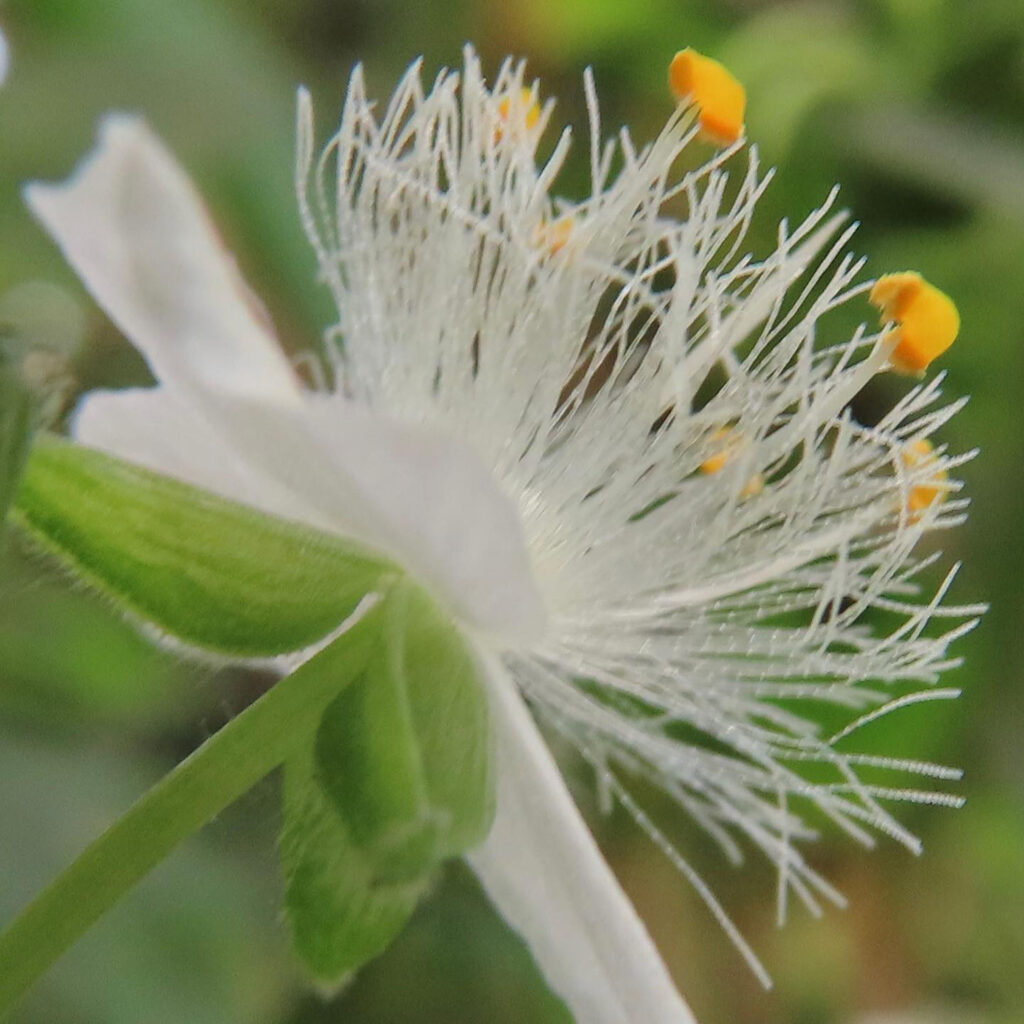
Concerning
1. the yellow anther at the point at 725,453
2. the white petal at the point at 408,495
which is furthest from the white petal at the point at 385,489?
the yellow anther at the point at 725,453

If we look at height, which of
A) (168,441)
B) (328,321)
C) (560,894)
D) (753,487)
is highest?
(328,321)

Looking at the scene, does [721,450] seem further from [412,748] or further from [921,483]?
[412,748]

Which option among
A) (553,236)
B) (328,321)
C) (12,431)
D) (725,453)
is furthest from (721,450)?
(328,321)

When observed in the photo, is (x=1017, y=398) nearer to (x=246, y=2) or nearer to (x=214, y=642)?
(x=246, y=2)

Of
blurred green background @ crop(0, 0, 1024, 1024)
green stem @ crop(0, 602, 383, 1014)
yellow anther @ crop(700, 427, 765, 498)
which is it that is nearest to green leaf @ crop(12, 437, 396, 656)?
green stem @ crop(0, 602, 383, 1014)

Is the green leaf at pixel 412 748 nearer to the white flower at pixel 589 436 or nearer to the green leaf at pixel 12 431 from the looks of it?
the white flower at pixel 589 436

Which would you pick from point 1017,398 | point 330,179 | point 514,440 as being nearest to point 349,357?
point 514,440
